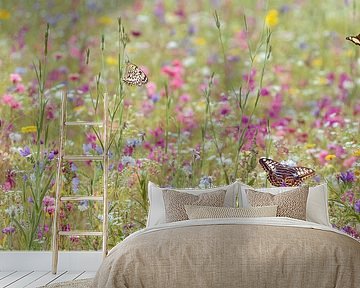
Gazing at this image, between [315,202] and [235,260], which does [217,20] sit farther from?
[235,260]

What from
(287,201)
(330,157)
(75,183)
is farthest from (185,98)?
(287,201)

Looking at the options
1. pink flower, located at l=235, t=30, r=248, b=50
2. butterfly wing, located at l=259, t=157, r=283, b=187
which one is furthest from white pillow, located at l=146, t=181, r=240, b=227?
pink flower, located at l=235, t=30, r=248, b=50

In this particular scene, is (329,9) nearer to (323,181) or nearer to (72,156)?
(323,181)

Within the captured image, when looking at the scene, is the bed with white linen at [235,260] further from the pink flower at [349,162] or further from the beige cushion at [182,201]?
the pink flower at [349,162]

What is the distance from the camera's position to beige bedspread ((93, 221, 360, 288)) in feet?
15.2

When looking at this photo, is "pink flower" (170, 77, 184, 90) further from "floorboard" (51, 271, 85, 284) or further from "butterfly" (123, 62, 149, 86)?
"floorboard" (51, 271, 85, 284)

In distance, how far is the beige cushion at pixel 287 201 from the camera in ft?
19.1

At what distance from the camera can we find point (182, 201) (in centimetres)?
598

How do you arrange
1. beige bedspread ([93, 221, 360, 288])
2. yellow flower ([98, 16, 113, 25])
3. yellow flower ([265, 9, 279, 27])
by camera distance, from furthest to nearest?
yellow flower ([98, 16, 113, 25]), yellow flower ([265, 9, 279, 27]), beige bedspread ([93, 221, 360, 288])

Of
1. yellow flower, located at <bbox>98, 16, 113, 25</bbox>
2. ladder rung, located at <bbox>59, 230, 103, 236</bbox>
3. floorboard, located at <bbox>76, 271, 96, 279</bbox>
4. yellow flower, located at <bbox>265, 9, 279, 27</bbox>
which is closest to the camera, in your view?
floorboard, located at <bbox>76, 271, 96, 279</bbox>

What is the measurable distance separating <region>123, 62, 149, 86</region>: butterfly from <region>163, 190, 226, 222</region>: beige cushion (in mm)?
1364

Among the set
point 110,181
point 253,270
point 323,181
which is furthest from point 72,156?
point 253,270

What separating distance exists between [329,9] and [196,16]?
1.21 meters

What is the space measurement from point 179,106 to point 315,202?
64.3 inches
